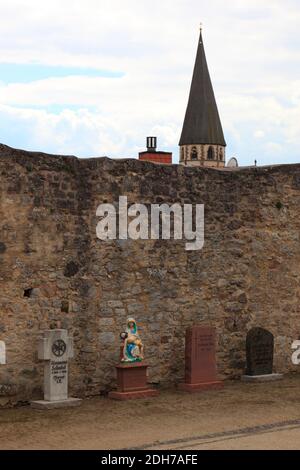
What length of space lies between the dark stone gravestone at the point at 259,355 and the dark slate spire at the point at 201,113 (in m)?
52.3

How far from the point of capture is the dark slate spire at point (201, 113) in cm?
6638

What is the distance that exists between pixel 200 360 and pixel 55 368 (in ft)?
8.99

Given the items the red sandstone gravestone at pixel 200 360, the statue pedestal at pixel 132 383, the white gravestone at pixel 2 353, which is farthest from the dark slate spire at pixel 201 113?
the white gravestone at pixel 2 353

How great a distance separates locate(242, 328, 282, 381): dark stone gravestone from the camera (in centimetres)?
1526

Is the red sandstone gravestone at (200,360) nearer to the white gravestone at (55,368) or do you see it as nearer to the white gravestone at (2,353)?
the white gravestone at (55,368)

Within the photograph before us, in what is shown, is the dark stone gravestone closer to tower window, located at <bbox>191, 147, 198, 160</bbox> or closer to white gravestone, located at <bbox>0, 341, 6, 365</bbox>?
white gravestone, located at <bbox>0, 341, 6, 365</bbox>

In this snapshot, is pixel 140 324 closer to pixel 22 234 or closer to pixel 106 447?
pixel 22 234

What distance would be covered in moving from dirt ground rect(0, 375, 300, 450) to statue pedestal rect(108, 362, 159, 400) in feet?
0.67

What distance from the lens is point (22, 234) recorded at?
12898 millimetres

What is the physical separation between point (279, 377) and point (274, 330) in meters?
0.95

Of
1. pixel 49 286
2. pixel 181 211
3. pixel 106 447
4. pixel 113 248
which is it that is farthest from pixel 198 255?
pixel 106 447

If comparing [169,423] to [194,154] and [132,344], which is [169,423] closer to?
[132,344]

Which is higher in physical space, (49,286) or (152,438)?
(49,286)

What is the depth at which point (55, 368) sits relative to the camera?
12.7 meters
